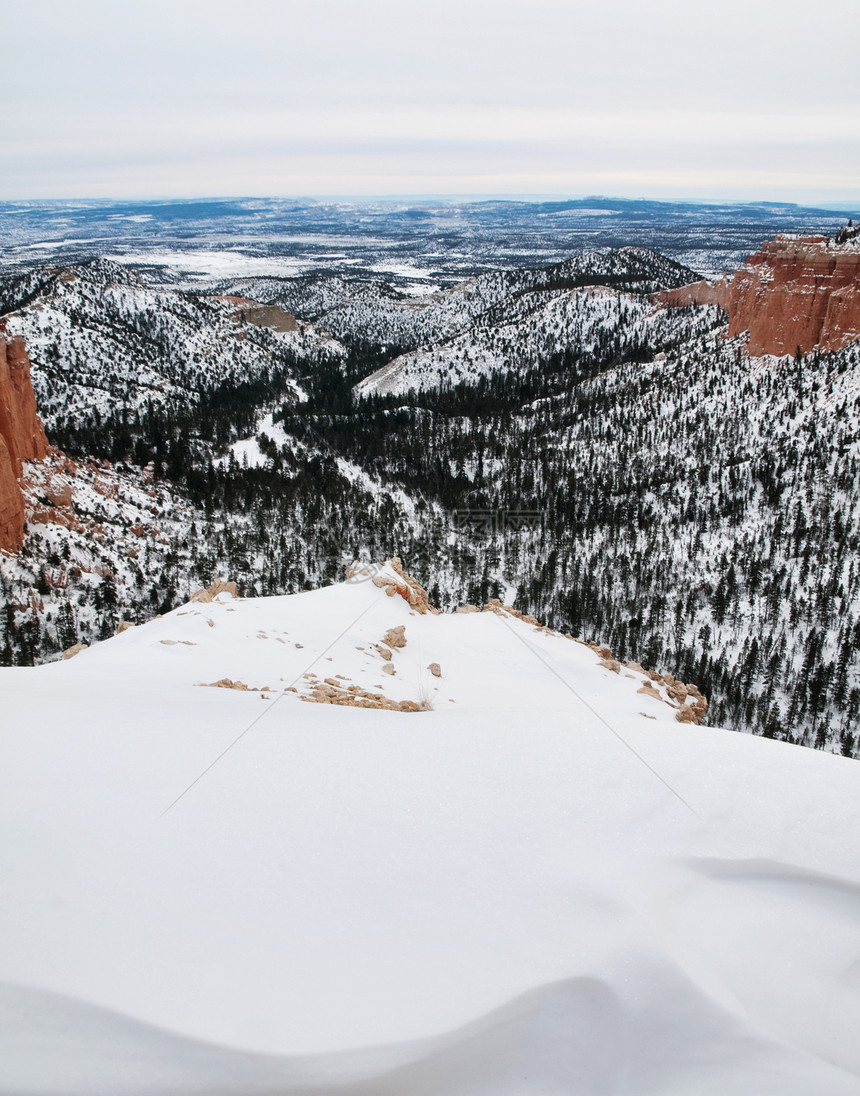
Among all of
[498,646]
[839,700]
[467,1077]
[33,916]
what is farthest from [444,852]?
[839,700]

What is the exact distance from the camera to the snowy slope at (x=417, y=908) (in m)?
4.75

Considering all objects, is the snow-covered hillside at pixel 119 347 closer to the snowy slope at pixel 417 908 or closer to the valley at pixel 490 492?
the valley at pixel 490 492

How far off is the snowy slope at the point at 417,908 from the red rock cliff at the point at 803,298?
468 feet

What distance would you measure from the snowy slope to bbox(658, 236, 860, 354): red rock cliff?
14266cm

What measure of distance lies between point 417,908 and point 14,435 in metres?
69.4

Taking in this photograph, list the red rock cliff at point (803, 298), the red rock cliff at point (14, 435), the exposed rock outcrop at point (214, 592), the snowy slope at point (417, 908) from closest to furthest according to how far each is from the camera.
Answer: the snowy slope at point (417, 908)
the exposed rock outcrop at point (214, 592)
the red rock cliff at point (14, 435)
the red rock cliff at point (803, 298)

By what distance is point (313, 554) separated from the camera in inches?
3381

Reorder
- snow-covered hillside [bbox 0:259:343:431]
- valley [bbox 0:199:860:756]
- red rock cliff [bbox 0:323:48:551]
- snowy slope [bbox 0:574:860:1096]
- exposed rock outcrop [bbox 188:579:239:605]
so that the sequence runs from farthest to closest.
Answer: snow-covered hillside [bbox 0:259:343:431] → valley [bbox 0:199:860:756] → red rock cliff [bbox 0:323:48:551] → exposed rock outcrop [bbox 188:579:239:605] → snowy slope [bbox 0:574:860:1096]

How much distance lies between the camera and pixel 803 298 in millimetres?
125500

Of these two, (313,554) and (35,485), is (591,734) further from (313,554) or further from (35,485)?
(313,554)

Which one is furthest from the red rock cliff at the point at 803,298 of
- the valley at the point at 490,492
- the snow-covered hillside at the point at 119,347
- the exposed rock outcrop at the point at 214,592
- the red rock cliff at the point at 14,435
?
the red rock cliff at the point at 14,435

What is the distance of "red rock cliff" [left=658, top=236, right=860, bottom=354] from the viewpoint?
4744 inches

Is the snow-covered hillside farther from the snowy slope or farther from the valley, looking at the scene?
the snowy slope

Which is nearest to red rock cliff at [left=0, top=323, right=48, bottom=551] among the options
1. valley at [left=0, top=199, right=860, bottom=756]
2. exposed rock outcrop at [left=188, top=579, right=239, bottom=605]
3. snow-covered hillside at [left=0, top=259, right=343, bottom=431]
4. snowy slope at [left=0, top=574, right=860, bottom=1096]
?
valley at [left=0, top=199, right=860, bottom=756]
